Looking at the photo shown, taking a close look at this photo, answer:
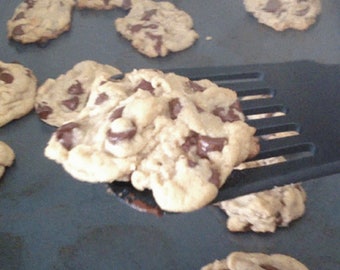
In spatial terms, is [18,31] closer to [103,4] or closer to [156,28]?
[103,4]

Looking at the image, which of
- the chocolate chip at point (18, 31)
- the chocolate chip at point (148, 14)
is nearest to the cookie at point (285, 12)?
the chocolate chip at point (148, 14)

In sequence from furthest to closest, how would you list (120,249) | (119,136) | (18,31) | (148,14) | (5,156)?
(148,14) < (18,31) < (5,156) < (120,249) < (119,136)

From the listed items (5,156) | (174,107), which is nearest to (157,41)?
(5,156)

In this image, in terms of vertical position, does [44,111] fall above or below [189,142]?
below

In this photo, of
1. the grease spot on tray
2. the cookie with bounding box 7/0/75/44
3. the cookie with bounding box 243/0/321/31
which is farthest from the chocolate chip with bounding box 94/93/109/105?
the cookie with bounding box 243/0/321/31

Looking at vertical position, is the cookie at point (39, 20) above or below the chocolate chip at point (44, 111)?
above

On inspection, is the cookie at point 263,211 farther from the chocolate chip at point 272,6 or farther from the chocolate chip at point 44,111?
the chocolate chip at point 272,6

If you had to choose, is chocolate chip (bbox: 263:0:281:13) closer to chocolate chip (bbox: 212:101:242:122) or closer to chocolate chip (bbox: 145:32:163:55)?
chocolate chip (bbox: 145:32:163:55)
